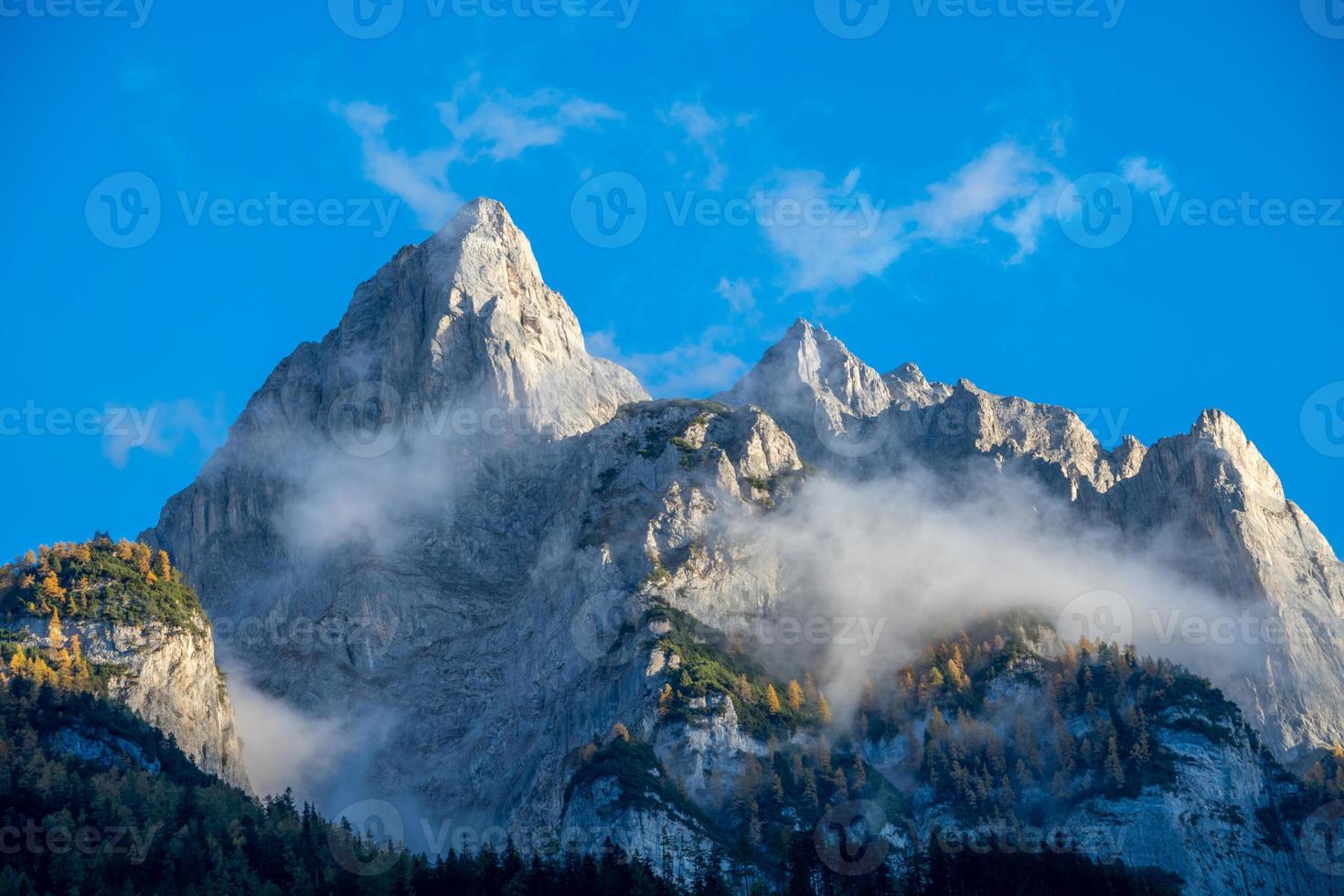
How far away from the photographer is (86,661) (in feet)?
637

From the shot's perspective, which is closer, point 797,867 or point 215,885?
point 215,885

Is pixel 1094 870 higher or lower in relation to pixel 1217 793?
lower

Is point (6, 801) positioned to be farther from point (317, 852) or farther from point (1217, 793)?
point (1217, 793)

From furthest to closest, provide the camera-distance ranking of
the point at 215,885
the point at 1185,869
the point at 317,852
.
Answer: the point at 1185,869
the point at 317,852
the point at 215,885

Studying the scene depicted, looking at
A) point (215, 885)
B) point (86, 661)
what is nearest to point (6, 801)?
point (215, 885)

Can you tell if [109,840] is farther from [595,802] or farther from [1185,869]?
[1185,869]

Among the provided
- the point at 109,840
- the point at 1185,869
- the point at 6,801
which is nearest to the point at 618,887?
the point at 109,840

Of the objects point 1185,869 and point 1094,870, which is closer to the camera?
point 1094,870

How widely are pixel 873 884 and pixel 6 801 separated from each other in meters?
81.8

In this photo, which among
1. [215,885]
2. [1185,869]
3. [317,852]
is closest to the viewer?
[215,885]

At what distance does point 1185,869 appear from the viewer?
18888 cm

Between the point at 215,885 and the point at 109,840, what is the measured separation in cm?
1118

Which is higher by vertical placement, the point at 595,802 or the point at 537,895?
the point at 595,802

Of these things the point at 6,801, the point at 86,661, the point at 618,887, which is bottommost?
the point at 618,887
